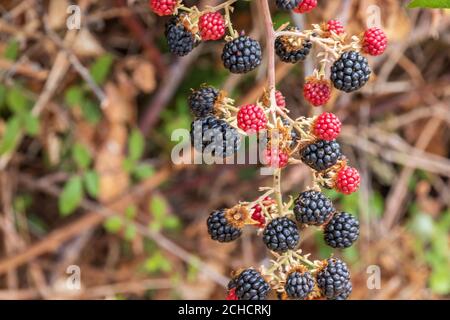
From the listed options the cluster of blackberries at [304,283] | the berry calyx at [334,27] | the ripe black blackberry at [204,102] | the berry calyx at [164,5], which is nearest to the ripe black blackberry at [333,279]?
the cluster of blackberries at [304,283]

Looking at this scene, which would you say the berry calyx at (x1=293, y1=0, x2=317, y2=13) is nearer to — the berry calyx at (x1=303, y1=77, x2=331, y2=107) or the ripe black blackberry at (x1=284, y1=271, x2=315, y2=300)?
the berry calyx at (x1=303, y1=77, x2=331, y2=107)

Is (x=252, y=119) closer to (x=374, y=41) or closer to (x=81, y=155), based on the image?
(x=374, y=41)

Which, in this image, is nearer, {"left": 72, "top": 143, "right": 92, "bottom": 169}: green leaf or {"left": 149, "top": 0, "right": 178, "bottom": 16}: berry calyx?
{"left": 149, "top": 0, "right": 178, "bottom": 16}: berry calyx

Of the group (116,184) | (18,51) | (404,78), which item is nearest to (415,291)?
(404,78)

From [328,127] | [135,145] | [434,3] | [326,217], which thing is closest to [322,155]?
[328,127]

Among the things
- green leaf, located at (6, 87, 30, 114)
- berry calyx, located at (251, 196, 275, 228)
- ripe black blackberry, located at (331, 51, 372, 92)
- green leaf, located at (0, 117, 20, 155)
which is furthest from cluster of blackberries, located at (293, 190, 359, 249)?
green leaf, located at (6, 87, 30, 114)

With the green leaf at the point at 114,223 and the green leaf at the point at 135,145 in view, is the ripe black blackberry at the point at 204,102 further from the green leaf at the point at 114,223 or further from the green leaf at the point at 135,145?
the green leaf at the point at 114,223

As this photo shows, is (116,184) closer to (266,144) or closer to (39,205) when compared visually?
(39,205)
